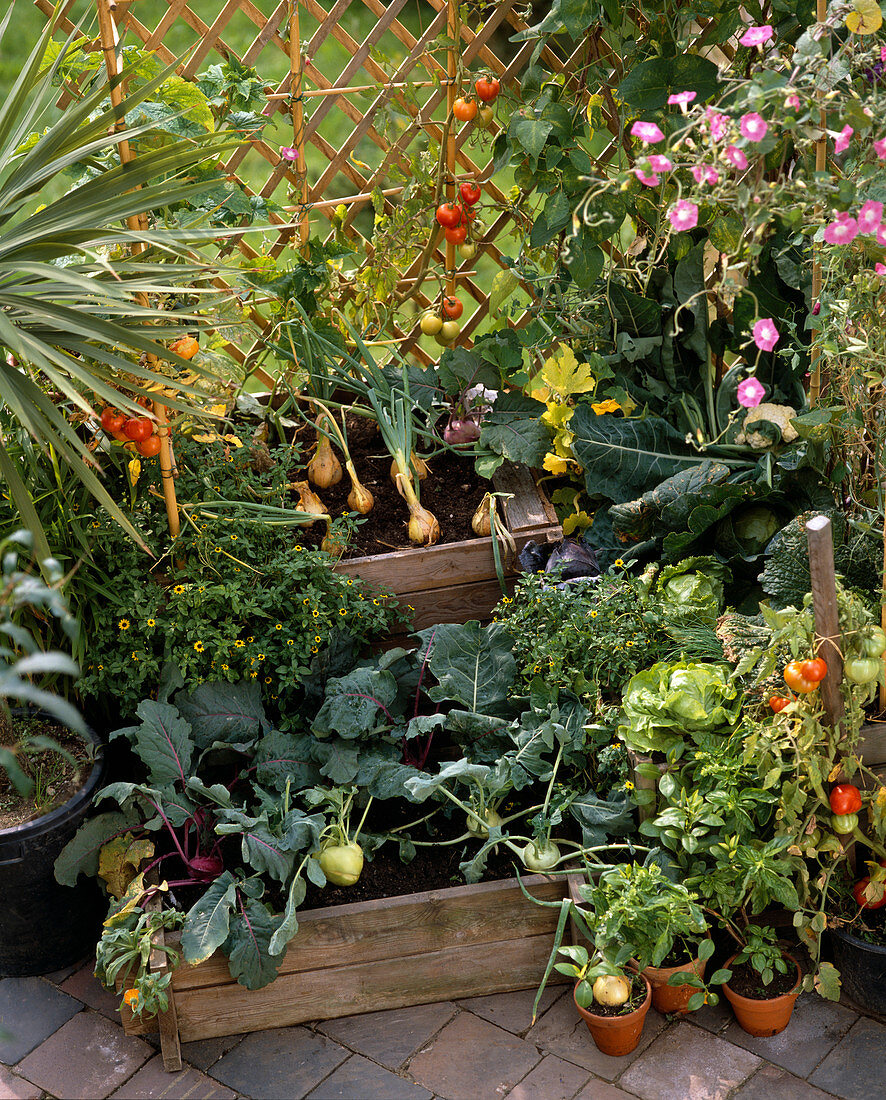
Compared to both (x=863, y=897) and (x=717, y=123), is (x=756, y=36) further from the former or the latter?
(x=863, y=897)

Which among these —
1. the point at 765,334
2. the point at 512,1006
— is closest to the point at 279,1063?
the point at 512,1006

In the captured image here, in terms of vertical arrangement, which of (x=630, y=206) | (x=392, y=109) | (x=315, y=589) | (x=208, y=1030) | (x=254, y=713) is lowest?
(x=208, y=1030)

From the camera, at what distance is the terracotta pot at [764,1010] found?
204 centimetres

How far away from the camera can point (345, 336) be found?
3070 millimetres

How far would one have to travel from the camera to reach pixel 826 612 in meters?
1.92

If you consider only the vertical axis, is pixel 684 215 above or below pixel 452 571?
above

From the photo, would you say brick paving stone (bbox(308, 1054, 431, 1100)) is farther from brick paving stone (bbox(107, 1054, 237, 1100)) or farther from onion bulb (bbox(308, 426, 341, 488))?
onion bulb (bbox(308, 426, 341, 488))

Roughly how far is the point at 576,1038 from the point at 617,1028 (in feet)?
0.46

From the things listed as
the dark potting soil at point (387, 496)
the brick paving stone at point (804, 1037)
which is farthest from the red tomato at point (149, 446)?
the brick paving stone at point (804, 1037)

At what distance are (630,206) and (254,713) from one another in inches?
64.6

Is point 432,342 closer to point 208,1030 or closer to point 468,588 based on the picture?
point 468,588

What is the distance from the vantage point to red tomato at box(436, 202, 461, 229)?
3.01 metres

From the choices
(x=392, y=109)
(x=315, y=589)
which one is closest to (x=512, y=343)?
(x=392, y=109)

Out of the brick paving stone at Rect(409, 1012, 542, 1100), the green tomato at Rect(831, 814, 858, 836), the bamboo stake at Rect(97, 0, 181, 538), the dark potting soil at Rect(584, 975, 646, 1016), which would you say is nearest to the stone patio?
the brick paving stone at Rect(409, 1012, 542, 1100)
